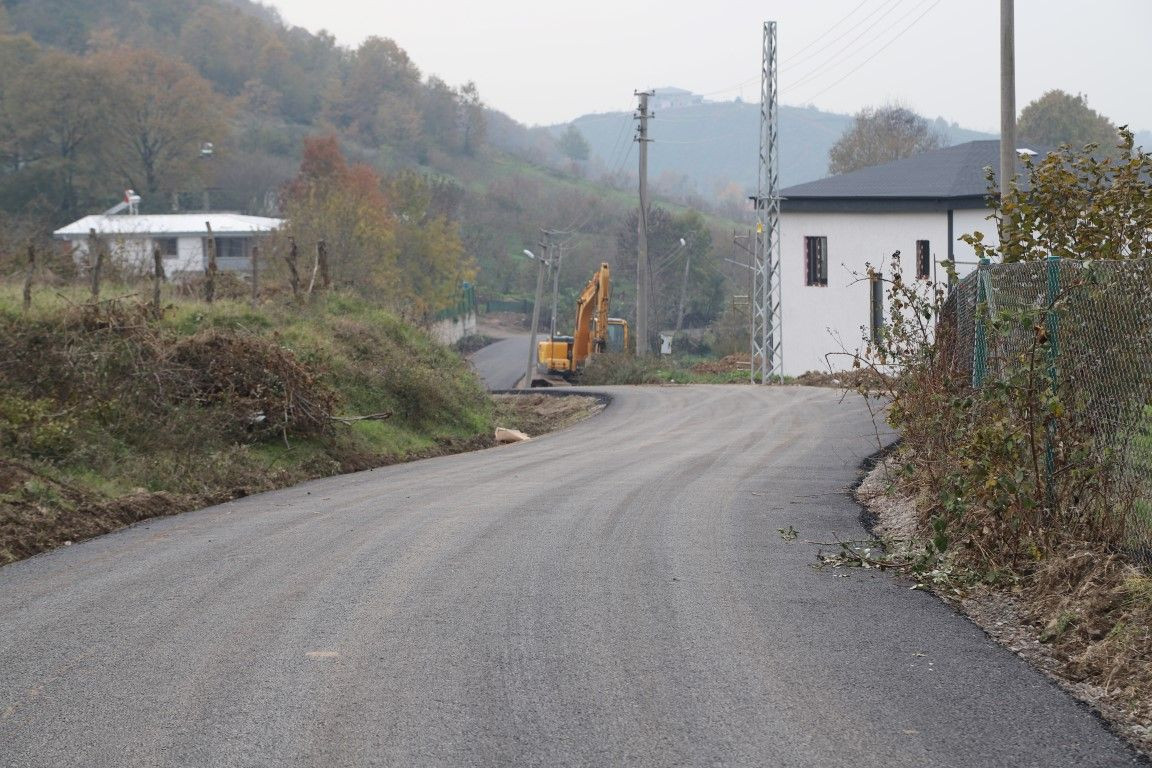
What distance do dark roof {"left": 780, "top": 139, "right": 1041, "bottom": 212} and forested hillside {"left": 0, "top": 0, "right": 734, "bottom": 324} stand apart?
30129 millimetres

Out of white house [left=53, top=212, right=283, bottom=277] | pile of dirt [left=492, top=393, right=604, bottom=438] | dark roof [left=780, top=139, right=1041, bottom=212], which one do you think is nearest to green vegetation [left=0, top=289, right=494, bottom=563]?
pile of dirt [left=492, top=393, right=604, bottom=438]

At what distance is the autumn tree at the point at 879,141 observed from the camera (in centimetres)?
9600

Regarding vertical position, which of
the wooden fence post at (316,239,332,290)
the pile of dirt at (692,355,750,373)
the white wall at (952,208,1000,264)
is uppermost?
the white wall at (952,208,1000,264)

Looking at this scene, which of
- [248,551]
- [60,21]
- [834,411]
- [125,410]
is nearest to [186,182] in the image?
[60,21]

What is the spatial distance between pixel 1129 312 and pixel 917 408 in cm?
420

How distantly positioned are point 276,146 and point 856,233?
92470 mm

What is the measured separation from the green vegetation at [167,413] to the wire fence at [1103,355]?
9305 mm

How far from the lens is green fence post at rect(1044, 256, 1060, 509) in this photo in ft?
31.7

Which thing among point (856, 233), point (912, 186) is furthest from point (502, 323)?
point (912, 186)

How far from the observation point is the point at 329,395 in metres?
21.6

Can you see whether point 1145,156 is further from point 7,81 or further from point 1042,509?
point 7,81

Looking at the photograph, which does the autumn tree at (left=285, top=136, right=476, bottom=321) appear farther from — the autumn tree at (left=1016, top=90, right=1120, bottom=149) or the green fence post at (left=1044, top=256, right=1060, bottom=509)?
the green fence post at (left=1044, top=256, right=1060, bottom=509)

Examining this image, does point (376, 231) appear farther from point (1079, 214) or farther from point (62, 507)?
point (1079, 214)

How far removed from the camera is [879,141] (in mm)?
96750
